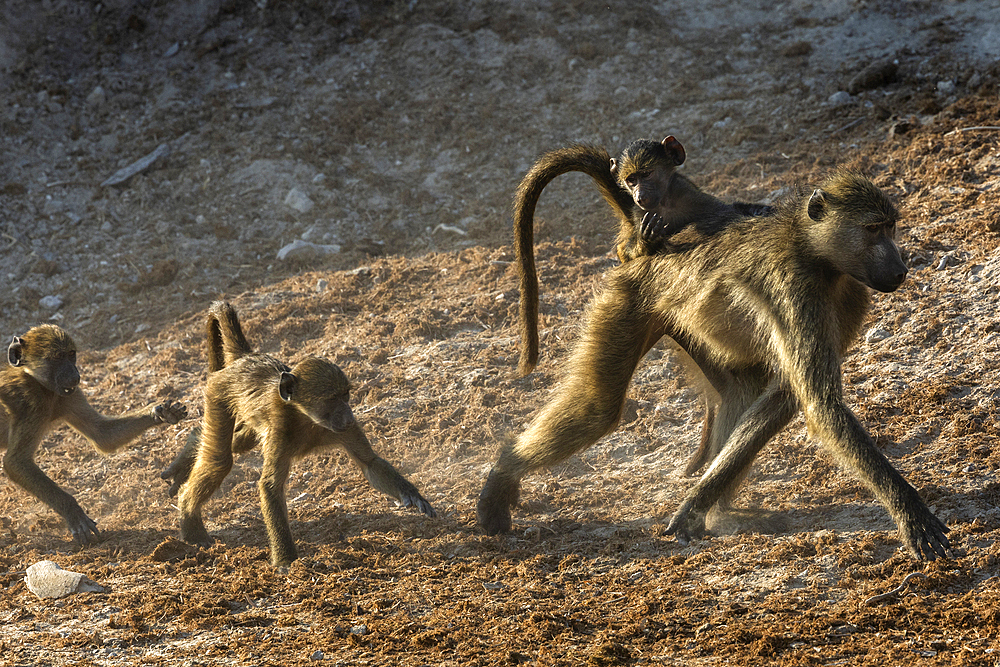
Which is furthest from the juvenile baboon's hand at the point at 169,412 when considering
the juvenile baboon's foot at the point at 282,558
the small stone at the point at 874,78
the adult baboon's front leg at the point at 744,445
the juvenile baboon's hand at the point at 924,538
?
the small stone at the point at 874,78

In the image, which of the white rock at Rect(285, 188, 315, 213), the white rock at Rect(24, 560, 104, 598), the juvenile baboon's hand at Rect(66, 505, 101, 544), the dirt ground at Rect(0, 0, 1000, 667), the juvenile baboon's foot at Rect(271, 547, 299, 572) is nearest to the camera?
the dirt ground at Rect(0, 0, 1000, 667)

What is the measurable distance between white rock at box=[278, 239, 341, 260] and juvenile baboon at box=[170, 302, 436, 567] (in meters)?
2.67

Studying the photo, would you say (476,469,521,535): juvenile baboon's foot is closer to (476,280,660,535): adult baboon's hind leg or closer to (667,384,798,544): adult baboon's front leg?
(476,280,660,535): adult baboon's hind leg

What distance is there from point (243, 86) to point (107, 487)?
226 inches

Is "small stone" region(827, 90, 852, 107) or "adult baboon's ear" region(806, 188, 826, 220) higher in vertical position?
"small stone" region(827, 90, 852, 107)

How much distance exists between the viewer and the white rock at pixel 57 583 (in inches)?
162

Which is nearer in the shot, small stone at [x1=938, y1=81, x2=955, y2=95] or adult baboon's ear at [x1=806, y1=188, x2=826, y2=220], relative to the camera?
adult baboon's ear at [x1=806, y1=188, x2=826, y2=220]

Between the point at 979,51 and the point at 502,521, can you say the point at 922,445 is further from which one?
the point at 979,51

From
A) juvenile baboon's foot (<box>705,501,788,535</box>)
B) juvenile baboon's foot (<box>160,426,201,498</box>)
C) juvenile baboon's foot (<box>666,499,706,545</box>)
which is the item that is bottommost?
juvenile baboon's foot (<box>705,501,788,535</box>)

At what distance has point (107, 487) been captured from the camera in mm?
5535

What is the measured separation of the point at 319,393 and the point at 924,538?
2.60m

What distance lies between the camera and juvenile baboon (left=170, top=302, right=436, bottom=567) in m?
4.35

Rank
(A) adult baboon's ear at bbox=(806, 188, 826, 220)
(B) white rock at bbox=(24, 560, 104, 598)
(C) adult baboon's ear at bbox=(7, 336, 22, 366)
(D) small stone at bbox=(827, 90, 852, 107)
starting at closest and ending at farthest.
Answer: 1. (A) adult baboon's ear at bbox=(806, 188, 826, 220)
2. (B) white rock at bbox=(24, 560, 104, 598)
3. (C) adult baboon's ear at bbox=(7, 336, 22, 366)
4. (D) small stone at bbox=(827, 90, 852, 107)

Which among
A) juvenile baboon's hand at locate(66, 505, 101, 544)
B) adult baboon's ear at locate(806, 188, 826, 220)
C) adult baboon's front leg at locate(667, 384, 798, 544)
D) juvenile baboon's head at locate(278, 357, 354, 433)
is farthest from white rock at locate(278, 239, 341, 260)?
adult baboon's ear at locate(806, 188, 826, 220)
